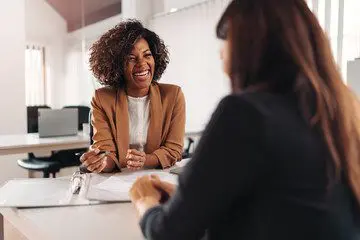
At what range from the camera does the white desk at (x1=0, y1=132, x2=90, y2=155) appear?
8.60 feet

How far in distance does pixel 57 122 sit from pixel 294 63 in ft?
8.96

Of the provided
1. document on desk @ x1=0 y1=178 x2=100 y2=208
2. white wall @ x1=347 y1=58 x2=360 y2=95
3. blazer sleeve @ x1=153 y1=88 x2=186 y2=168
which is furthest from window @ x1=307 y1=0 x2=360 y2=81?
document on desk @ x1=0 y1=178 x2=100 y2=208

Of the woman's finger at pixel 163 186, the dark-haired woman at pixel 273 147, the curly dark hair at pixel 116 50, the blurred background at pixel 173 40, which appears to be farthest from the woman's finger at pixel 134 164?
the blurred background at pixel 173 40

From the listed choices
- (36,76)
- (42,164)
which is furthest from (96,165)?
(36,76)

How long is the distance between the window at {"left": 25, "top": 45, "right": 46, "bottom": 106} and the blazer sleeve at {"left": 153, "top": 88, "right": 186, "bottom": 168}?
542cm

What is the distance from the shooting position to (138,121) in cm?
165

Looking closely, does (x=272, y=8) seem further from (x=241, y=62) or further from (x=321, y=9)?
Result: (x=321, y=9)

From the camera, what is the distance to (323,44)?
Result: 614mm

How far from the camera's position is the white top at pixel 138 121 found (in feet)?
5.35

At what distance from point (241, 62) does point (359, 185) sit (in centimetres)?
27

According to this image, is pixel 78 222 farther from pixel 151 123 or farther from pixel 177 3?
pixel 177 3

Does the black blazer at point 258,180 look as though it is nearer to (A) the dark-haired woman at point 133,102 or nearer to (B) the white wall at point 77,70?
(A) the dark-haired woman at point 133,102

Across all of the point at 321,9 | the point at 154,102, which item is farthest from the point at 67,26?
the point at 154,102

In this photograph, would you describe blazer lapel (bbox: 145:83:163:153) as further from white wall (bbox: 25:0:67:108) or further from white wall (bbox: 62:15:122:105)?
white wall (bbox: 25:0:67:108)
